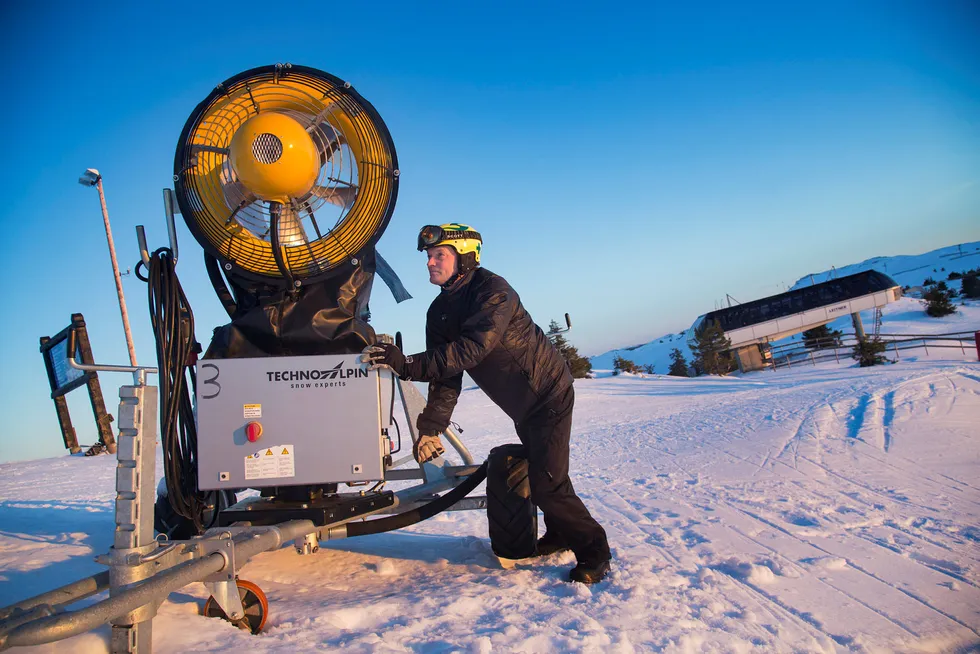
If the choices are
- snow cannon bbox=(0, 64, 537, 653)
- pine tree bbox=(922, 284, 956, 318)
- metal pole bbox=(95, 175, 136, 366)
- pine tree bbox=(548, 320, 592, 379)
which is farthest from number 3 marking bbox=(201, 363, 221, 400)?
pine tree bbox=(922, 284, 956, 318)

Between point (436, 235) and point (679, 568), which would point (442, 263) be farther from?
point (679, 568)

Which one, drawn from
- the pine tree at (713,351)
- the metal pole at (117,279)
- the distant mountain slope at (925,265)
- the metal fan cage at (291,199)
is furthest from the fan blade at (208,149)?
the distant mountain slope at (925,265)

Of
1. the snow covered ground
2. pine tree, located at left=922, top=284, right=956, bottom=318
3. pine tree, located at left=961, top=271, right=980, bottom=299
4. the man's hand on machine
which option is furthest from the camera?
pine tree, located at left=961, top=271, right=980, bottom=299

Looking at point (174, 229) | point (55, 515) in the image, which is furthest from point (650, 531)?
point (55, 515)

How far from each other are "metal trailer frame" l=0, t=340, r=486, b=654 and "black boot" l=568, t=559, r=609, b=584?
63.7 inches

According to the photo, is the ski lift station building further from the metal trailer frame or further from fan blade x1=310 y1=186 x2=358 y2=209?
the metal trailer frame

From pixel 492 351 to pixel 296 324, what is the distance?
3.69 feet

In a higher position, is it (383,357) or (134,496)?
(383,357)

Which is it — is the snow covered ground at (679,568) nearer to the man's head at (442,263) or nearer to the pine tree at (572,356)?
the man's head at (442,263)

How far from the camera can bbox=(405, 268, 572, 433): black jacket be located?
3328mm

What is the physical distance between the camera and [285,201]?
3168mm

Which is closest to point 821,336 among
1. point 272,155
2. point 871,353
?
point 871,353

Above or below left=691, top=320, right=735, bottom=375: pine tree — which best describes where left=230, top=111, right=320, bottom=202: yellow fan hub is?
above

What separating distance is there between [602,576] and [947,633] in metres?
1.48
